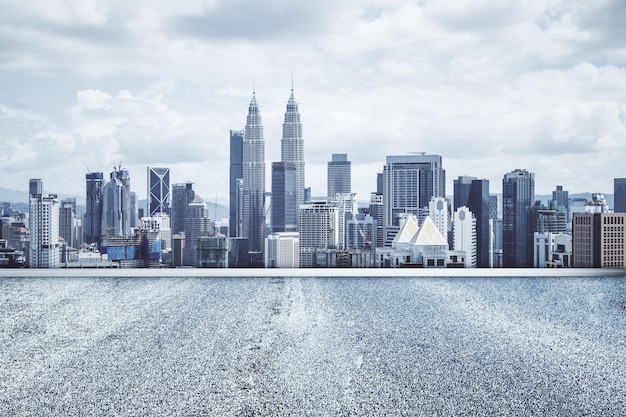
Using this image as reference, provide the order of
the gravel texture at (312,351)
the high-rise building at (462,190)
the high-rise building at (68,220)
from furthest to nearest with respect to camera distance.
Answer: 1. the high-rise building at (462,190)
2. the high-rise building at (68,220)
3. the gravel texture at (312,351)

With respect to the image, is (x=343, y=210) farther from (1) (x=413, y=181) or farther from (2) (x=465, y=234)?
(2) (x=465, y=234)

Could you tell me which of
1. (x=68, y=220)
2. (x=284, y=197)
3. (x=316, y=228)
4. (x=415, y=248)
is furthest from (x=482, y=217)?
(x=68, y=220)

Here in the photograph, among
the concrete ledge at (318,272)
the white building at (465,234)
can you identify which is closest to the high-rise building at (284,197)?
the concrete ledge at (318,272)

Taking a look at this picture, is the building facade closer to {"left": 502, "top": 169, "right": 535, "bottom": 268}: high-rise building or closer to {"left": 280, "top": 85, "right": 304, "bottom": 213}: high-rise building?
{"left": 280, "top": 85, "right": 304, "bottom": 213}: high-rise building

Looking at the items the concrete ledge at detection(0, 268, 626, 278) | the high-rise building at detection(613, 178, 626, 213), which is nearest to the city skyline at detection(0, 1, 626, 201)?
the high-rise building at detection(613, 178, 626, 213)

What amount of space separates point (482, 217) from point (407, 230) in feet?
2.30

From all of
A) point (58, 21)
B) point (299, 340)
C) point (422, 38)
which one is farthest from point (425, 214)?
point (58, 21)

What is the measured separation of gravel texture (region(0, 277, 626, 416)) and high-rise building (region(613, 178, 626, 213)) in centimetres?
120

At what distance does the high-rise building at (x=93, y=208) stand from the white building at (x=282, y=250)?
156cm

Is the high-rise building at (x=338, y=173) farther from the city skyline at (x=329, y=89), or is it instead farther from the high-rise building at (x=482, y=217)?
the high-rise building at (x=482, y=217)

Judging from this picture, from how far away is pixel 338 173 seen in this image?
21.1 feet

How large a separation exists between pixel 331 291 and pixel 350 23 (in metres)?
2.58

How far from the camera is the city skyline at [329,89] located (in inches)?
243

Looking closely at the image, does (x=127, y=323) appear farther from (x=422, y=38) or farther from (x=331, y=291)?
(x=422, y=38)
